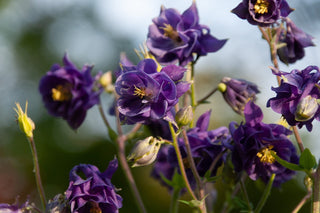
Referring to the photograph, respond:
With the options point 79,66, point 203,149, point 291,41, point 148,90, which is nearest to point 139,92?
point 148,90

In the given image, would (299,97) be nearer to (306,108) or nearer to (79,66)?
(306,108)

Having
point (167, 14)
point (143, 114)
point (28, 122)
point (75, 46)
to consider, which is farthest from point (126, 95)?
point (75, 46)

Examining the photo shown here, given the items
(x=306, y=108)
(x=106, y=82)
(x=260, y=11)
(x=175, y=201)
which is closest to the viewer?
(x=306, y=108)

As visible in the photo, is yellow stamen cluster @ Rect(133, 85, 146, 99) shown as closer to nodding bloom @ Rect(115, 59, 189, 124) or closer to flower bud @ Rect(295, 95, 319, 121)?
nodding bloom @ Rect(115, 59, 189, 124)

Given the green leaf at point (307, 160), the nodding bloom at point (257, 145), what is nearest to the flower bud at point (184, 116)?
the nodding bloom at point (257, 145)

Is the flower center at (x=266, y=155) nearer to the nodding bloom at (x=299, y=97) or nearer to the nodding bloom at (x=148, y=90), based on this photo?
the nodding bloom at (x=299, y=97)

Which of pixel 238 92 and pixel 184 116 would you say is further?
pixel 238 92

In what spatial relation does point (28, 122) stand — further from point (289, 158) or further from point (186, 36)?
point (289, 158)
